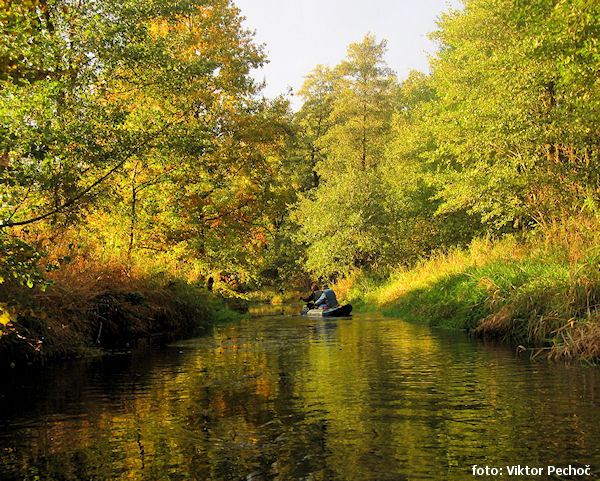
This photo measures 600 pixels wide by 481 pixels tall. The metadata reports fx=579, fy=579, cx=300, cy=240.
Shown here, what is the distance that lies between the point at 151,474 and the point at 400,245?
32.4m

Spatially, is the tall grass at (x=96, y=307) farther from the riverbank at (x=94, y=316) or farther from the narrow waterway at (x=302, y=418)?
the narrow waterway at (x=302, y=418)

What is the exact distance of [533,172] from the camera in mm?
21609

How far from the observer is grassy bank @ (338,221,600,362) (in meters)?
11.0

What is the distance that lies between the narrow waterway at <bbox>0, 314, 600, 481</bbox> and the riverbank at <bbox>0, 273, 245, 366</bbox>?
0.70 meters

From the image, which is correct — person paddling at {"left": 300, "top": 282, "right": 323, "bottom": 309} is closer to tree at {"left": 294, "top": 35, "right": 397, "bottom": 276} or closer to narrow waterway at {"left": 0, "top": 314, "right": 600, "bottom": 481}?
tree at {"left": 294, "top": 35, "right": 397, "bottom": 276}

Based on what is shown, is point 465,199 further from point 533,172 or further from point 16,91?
point 16,91

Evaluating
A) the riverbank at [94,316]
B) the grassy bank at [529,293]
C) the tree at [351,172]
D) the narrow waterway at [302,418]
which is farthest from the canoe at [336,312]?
the narrow waterway at [302,418]

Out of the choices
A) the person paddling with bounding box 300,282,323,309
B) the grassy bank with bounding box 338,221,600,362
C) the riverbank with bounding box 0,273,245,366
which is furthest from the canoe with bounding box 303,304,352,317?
the riverbank with bounding box 0,273,245,366

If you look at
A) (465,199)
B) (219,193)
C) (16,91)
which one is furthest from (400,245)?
(16,91)

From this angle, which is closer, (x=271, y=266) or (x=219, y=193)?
(x=219, y=193)

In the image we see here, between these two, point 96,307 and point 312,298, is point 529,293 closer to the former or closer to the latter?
point 96,307

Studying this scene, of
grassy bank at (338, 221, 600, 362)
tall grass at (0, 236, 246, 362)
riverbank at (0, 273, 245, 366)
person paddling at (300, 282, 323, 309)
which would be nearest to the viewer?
grassy bank at (338, 221, 600, 362)

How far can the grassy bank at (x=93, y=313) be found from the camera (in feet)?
37.4

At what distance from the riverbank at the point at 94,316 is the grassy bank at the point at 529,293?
27.9 ft
